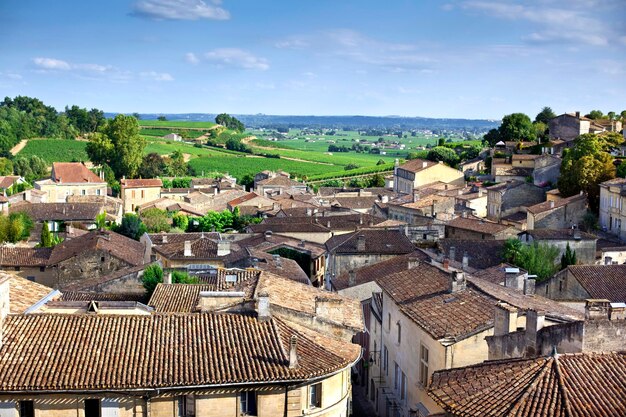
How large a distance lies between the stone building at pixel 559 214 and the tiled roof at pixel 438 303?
38.0 metres

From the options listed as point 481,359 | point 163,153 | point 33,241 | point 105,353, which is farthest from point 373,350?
point 163,153

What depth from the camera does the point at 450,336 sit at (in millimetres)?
24875

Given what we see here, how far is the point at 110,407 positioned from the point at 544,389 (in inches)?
382

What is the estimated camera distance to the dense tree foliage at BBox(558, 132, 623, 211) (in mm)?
74438

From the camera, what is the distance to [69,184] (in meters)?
108

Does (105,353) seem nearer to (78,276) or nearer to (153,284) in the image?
(153,284)

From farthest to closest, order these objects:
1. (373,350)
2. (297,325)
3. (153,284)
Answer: (153,284) → (373,350) → (297,325)

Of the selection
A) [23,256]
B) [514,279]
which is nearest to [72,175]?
[23,256]

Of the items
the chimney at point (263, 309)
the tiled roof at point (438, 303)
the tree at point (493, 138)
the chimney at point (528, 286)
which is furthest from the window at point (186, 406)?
the tree at point (493, 138)

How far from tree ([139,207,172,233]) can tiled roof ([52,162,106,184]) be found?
2094 cm

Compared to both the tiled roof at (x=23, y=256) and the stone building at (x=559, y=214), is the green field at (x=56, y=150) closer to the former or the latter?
the tiled roof at (x=23, y=256)

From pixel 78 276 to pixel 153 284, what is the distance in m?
16.0

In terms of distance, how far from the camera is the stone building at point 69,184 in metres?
107

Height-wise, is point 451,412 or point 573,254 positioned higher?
point 451,412
